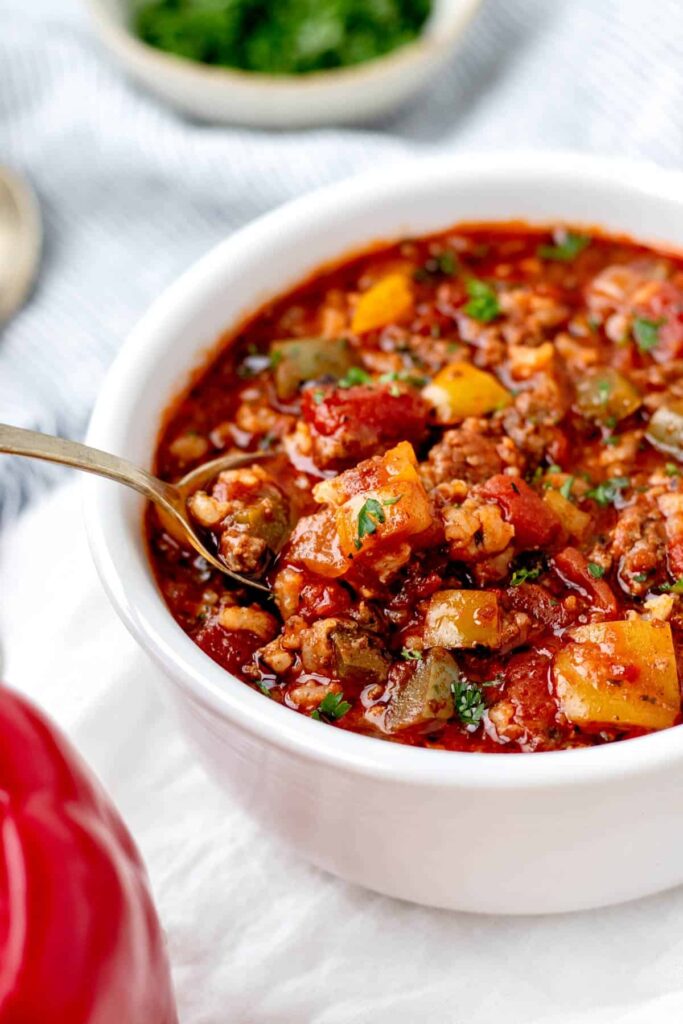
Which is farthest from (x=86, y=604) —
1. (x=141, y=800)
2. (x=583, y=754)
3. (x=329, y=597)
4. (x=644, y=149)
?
(x=644, y=149)

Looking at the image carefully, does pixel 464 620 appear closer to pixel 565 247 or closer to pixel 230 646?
pixel 230 646

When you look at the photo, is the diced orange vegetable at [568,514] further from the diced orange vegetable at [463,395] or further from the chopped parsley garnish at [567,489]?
the diced orange vegetable at [463,395]

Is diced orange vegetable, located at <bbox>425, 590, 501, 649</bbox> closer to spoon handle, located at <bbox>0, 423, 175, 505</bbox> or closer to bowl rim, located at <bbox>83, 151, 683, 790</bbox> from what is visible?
bowl rim, located at <bbox>83, 151, 683, 790</bbox>

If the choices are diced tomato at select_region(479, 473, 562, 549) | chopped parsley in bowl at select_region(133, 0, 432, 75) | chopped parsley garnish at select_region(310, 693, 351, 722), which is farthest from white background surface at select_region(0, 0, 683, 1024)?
diced tomato at select_region(479, 473, 562, 549)

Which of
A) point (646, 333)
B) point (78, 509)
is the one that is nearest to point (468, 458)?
point (646, 333)

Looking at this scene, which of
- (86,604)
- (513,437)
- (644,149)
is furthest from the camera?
(644,149)

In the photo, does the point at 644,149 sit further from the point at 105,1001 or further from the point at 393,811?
the point at 105,1001

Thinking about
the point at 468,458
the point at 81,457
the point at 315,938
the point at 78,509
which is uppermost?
the point at 81,457
